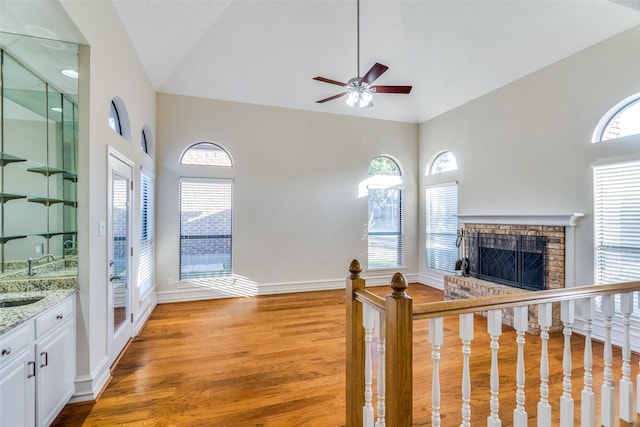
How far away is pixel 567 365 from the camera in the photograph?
69.1 inches

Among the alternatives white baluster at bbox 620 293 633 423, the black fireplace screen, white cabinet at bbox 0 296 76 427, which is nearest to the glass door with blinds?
white cabinet at bbox 0 296 76 427

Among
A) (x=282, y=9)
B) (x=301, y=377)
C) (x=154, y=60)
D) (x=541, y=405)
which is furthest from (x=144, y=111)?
(x=541, y=405)

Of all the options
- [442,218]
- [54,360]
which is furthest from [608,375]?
[442,218]

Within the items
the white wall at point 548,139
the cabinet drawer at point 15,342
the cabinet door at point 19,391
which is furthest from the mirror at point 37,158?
the white wall at point 548,139

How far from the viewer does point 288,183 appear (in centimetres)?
557

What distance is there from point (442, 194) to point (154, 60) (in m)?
5.22

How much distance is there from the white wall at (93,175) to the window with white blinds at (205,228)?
2.18 metres

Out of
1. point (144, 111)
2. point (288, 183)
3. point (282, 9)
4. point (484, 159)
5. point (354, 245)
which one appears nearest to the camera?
point (282, 9)

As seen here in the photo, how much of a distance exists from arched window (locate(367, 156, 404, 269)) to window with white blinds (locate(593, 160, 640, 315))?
322 centimetres

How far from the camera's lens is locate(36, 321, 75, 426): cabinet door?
76.1 inches

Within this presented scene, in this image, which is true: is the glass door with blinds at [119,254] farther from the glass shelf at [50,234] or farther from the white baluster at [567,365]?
the white baluster at [567,365]

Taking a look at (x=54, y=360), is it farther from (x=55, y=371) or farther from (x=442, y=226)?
(x=442, y=226)

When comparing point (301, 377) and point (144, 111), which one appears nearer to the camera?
point (301, 377)

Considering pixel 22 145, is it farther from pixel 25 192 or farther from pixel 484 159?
pixel 484 159
